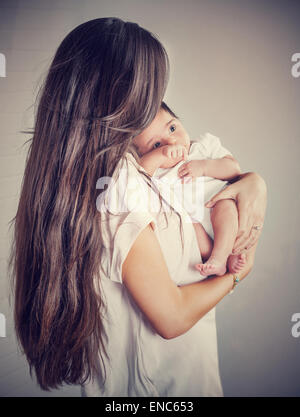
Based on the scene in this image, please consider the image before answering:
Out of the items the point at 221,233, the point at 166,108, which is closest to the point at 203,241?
the point at 221,233

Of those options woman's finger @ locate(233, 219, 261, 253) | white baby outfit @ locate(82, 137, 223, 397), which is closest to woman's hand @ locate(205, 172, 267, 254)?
woman's finger @ locate(233, 219, 261, 253)

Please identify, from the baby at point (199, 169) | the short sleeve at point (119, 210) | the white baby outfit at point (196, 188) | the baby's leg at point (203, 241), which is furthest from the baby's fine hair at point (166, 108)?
the baby's leg at point (203, 241)

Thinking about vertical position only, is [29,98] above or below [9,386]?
above

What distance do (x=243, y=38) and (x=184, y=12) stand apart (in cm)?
21

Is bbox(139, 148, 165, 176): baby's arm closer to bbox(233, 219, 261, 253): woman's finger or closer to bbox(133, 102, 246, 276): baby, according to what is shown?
bbox(133, 102, 246, 276): baby

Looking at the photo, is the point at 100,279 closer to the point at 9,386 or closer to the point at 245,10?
the point at 9,386

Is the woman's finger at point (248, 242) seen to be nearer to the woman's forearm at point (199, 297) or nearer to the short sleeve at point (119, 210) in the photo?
the woman's forearm at point (199, 297)

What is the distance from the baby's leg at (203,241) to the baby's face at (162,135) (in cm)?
25

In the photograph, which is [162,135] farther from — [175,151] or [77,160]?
Answer: [77,160]

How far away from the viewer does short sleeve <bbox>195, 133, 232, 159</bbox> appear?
1042 millimetres

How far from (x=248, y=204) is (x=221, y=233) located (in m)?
0.14

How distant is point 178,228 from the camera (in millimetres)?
982

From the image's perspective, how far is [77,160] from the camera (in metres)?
0.96

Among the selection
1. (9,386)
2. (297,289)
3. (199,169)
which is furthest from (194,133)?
(9,386)
